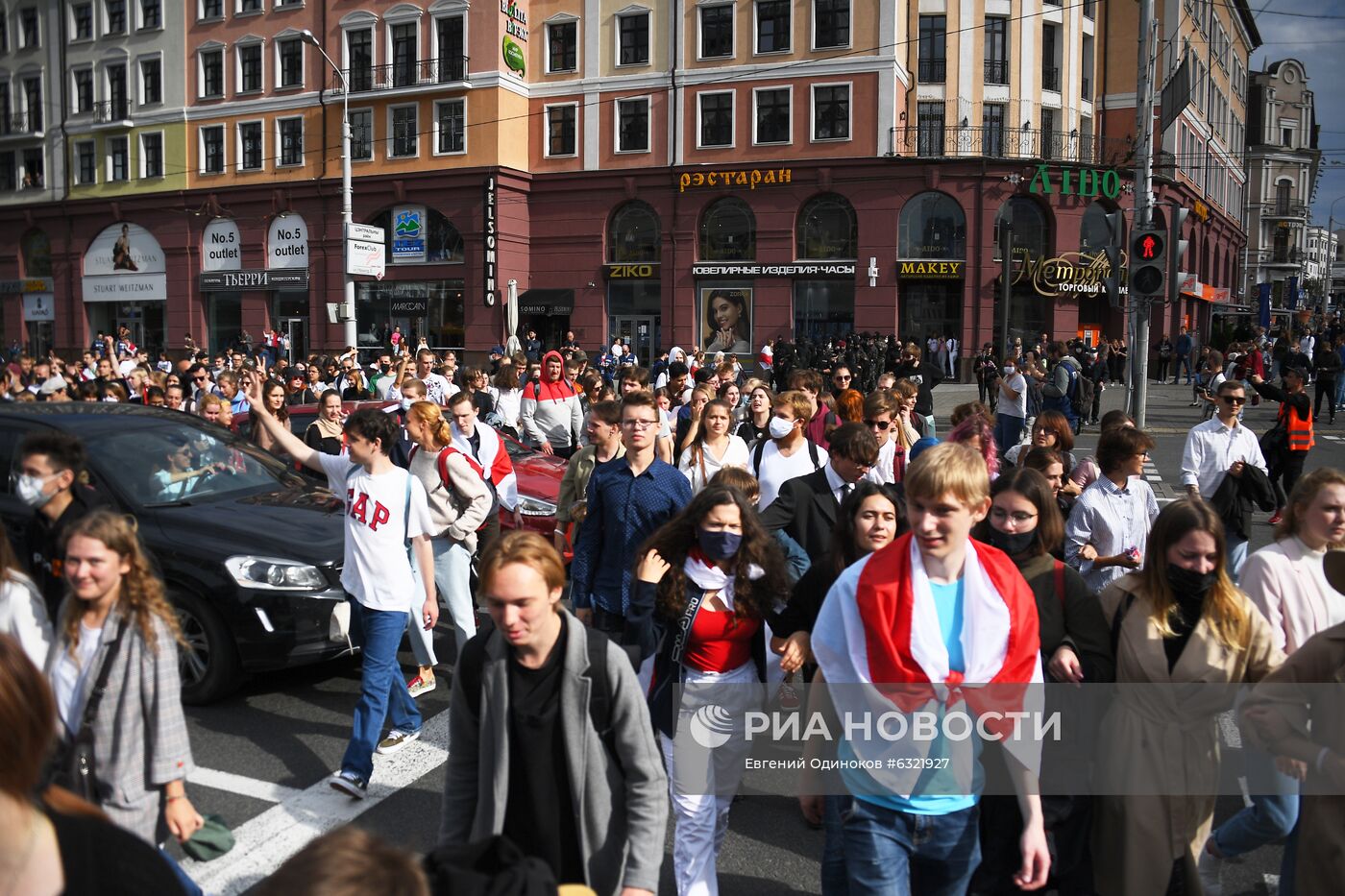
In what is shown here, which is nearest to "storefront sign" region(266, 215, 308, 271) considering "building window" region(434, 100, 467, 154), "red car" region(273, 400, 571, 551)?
"building window" region(434, 100, 467, 154)

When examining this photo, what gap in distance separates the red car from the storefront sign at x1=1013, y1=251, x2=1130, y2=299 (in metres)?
27.7

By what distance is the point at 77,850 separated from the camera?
1.93 metres

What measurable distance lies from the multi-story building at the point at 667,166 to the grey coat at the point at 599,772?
105 ft

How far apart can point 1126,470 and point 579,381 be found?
9.18m

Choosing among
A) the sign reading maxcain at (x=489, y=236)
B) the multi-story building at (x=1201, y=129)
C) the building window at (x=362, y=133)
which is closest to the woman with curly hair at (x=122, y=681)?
the multi-story building at (x=1201, y=129)

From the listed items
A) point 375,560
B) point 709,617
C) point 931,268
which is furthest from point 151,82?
point 709,617

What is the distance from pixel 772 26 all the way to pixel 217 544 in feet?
106

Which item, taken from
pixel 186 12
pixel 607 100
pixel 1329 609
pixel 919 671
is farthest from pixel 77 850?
pixel 186 12

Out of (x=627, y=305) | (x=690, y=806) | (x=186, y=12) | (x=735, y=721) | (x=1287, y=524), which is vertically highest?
(x=186, y=12)

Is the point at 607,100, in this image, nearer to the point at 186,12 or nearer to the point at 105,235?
the point at 186,12

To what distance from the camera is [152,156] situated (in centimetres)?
4178

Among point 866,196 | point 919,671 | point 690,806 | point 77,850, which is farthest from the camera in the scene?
point 866,196

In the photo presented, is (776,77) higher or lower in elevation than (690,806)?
higher

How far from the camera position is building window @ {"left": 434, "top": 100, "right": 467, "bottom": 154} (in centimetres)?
3625
